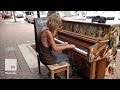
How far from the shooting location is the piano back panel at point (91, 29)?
2304 millimetres

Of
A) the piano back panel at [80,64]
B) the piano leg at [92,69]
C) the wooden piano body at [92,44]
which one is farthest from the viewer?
the piano back panel at [80,64]

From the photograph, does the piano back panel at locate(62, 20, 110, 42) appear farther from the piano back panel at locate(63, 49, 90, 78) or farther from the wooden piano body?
the piano back panel at locate(63, 49, 90, 78)

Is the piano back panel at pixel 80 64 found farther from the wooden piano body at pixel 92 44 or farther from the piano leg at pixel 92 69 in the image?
the piano leg at pixel 92 69

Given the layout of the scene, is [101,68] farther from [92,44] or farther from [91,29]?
[91,29]

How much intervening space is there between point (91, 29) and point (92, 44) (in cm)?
29

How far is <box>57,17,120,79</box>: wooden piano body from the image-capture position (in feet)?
7.43

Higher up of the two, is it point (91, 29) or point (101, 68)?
point (91, 29)

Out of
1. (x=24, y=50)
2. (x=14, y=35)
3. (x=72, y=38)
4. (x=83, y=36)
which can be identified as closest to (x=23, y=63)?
(x=24, y=50)

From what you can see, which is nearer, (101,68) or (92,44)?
(92,44)

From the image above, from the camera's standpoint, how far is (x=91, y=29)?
2553 millimetres

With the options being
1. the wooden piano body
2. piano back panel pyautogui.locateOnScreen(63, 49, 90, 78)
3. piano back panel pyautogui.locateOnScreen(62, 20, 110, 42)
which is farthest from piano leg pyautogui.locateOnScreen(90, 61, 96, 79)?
piano back panel pyautogui.locateOnScreen(62, 20, 110, 42)

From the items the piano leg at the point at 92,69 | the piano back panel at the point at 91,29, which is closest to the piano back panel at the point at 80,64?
the piano leg at the point at 92,69

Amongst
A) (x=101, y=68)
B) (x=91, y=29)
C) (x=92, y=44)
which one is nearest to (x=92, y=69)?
(x=101, y=68)
